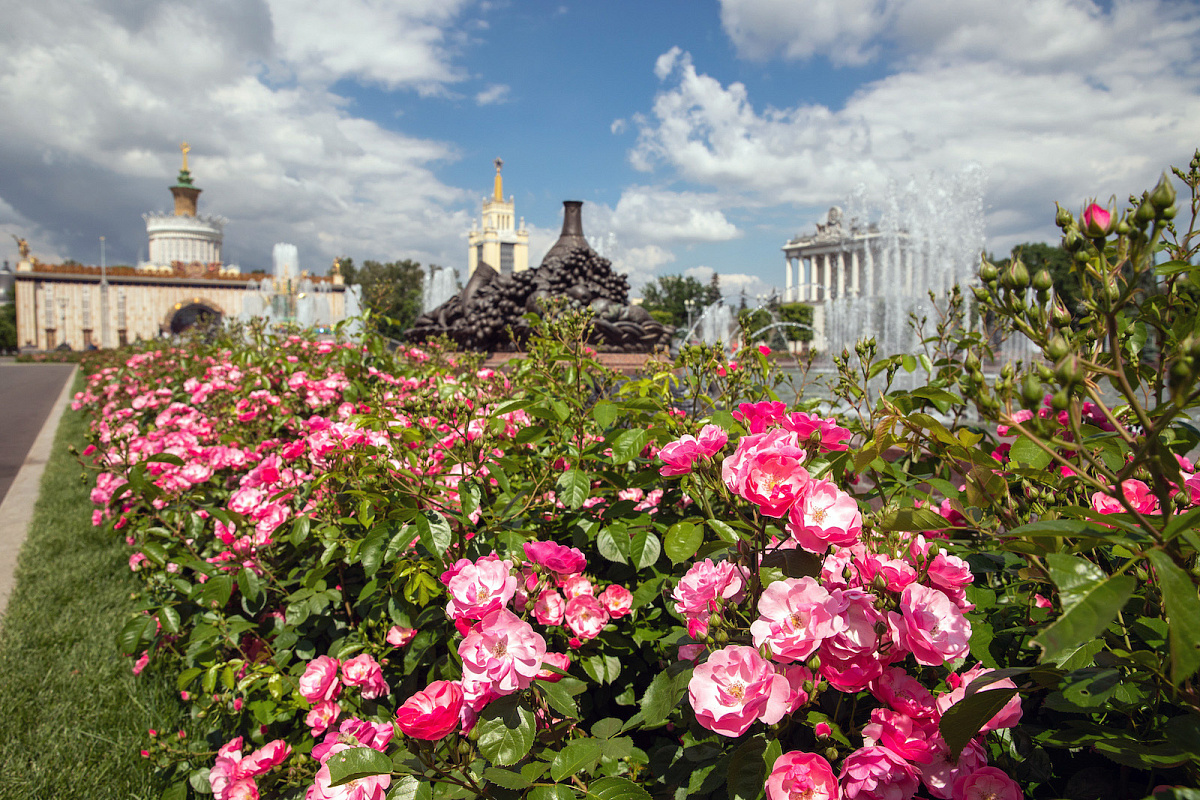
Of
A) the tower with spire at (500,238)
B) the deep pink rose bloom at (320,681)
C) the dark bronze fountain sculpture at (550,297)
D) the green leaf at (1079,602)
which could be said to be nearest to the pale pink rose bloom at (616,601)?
the deep pink rose bloom at (320,681)

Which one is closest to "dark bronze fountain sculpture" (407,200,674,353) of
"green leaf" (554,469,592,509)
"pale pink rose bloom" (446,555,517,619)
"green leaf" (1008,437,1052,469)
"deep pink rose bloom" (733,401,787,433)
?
"green leaf" (554,469,592,509)

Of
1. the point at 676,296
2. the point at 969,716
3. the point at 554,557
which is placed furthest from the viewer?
the point at 676,296

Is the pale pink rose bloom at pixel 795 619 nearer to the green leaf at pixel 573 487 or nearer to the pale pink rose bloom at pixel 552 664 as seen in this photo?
the pale pink rose bloom at pixel 552 664

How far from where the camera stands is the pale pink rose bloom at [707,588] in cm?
104

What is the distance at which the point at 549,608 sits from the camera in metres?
1.27

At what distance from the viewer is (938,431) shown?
0.95 meters

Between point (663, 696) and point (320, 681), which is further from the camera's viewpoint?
point (320, 681)

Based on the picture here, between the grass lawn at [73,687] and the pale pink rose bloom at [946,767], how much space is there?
2.43 meters

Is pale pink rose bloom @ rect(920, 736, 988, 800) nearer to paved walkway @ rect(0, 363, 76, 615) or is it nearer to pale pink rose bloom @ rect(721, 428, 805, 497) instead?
pale pink rose bloom @ rect(721, 428, 805, 497)

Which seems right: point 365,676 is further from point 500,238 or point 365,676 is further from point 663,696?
point 500,238

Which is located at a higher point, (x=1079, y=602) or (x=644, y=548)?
(x=1079, y=602)

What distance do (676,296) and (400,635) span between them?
4940 cm

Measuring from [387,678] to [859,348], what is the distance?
5.05 feet

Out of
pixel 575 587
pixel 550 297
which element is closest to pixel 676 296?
pixel 550 297
